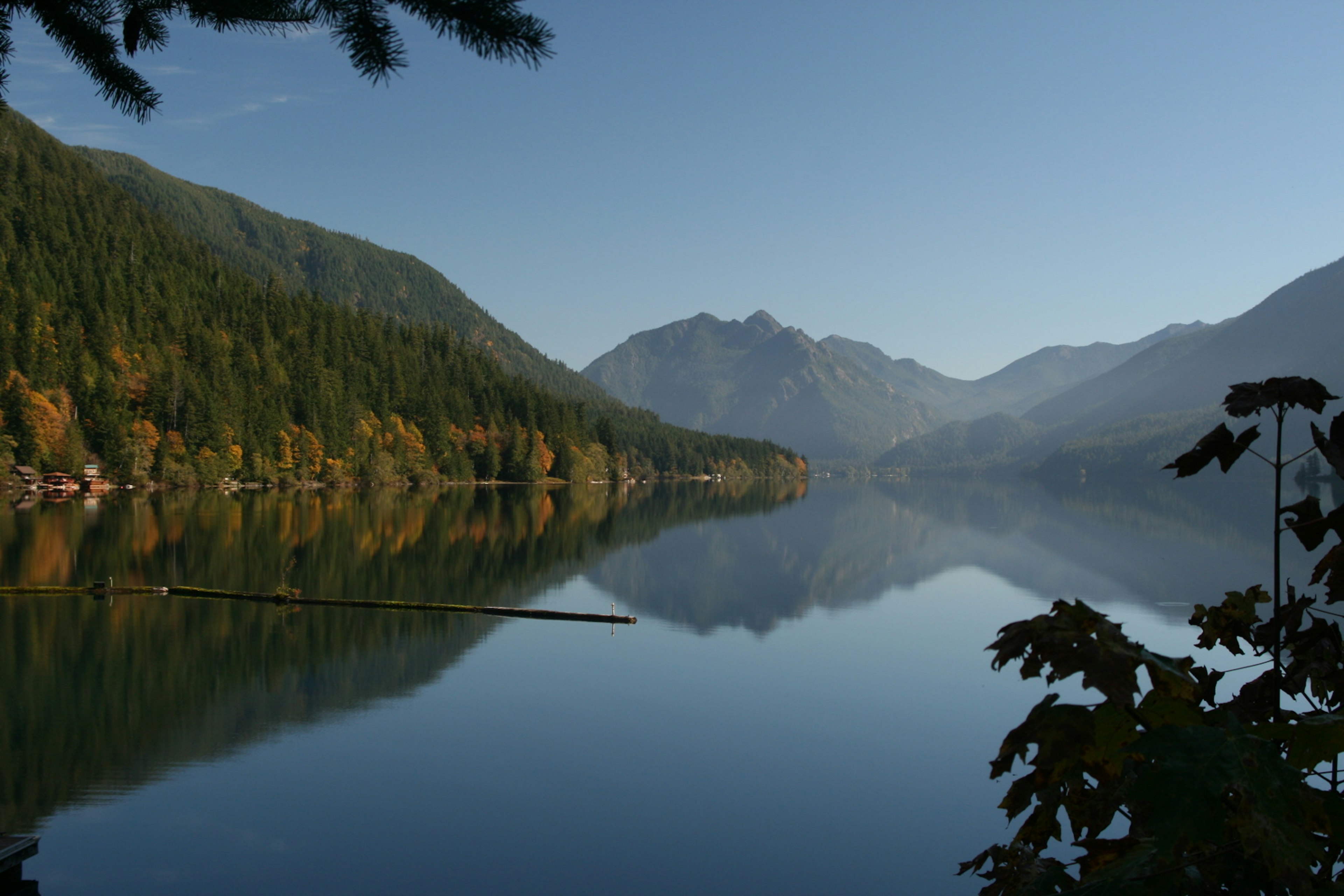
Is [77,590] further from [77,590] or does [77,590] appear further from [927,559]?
[927,559]

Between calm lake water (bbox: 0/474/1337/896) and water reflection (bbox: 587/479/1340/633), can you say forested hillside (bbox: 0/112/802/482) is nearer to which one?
calm lake water (bbox: 0/474/1337/896)

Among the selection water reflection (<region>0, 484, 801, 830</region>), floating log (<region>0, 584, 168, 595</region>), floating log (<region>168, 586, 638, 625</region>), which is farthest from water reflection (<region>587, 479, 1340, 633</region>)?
floating log (<region>0, 584, 168, 595</region>)

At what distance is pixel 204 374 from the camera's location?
331 ft

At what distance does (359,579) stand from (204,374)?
266 ft

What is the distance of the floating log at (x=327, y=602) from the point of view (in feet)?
92.1

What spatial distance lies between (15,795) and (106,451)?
87.5 metres

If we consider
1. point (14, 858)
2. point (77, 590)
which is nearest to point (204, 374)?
point (77, 590)

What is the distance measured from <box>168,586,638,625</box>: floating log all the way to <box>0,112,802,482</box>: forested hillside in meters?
66.1

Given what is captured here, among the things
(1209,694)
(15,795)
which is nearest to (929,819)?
(1209,694)

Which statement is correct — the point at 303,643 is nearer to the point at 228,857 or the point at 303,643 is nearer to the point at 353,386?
the point at 228,857

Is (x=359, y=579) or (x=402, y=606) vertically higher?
(x=359, y=579)

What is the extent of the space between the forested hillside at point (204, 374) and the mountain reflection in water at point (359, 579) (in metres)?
16.5

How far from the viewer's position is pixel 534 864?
37.9ft

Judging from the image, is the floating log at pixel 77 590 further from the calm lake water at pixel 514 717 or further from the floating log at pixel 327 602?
the calm lake water at pixel 514 717
